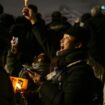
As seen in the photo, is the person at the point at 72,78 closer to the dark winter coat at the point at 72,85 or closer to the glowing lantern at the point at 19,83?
the dark winter coat at the point at 72,85

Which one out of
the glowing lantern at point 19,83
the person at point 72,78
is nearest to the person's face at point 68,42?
the person at point 72,78

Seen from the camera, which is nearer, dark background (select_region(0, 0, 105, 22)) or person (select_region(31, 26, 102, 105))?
person (select_region(31, 26, 102, 105))

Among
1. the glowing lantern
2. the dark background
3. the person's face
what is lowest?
the glowing lantern

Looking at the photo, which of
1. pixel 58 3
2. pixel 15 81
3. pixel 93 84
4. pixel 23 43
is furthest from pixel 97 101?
pixel 58 3

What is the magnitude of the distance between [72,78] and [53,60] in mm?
714

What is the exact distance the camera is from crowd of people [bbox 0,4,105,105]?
475 centimetres

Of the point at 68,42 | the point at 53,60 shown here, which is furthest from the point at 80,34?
the point at 53,60

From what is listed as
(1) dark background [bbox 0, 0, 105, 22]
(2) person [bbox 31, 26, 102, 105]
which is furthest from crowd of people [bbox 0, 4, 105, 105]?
(1) dark background [bbox 0, 0, 105, 22]

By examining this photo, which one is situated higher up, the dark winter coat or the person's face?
the person's face

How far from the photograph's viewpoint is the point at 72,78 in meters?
4.75

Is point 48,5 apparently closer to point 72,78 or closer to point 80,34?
point 80,34

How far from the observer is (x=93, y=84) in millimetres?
4914

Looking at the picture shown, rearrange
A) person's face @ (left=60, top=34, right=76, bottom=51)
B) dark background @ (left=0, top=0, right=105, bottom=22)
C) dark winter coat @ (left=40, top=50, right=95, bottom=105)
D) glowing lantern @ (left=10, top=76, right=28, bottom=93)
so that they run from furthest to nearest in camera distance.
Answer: dark background @ (left=0, top=0, right=105, bottom=22) → glowing lantern @ (left=10, top=76, right=28, bottom=93) → person's face @ (left=60, top=34, right=76, bottom=51) → dark winter coat @ (left=40, top=50, right=95, bottom=105)

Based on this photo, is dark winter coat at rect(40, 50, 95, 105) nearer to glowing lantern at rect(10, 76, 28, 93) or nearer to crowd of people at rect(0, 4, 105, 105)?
crowd of people at rect(0, 4, 105, 105)
